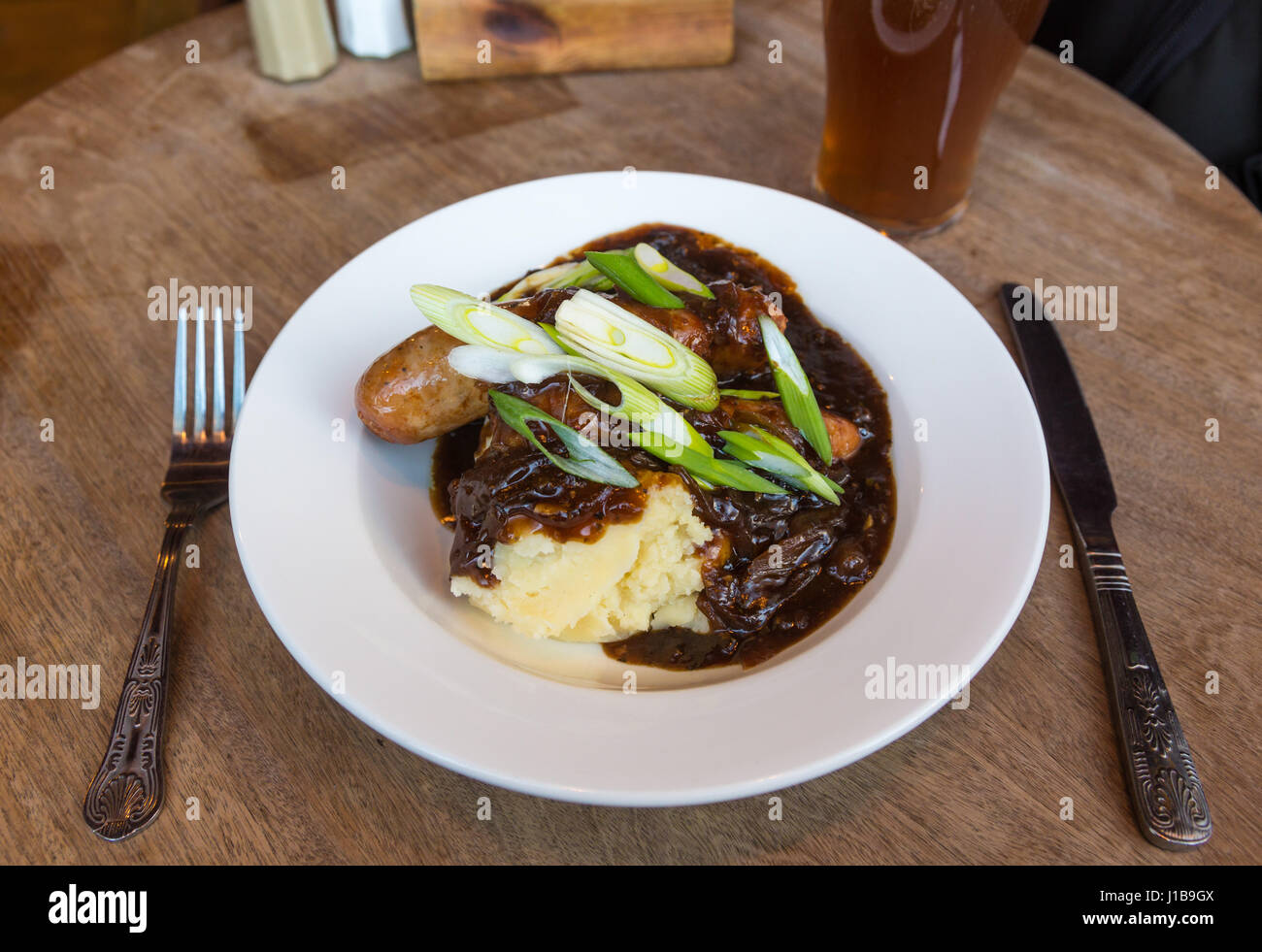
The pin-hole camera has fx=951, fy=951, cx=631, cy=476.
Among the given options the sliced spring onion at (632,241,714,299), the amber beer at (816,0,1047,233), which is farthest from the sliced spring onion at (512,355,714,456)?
the amber beer at (816,0,1047,233)

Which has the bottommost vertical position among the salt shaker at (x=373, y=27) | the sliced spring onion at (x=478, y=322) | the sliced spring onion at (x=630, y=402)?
the sliced spring onion at (x=630, y=402)

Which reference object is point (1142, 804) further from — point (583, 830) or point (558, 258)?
point (558, 258)

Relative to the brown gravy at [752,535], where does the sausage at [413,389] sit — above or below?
above

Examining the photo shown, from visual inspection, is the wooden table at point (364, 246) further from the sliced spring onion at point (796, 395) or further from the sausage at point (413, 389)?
the sliced spring onion at point (796, 395)

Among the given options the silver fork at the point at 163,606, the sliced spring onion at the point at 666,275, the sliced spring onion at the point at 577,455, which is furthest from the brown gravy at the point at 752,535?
the silver fork at the point at 163,606

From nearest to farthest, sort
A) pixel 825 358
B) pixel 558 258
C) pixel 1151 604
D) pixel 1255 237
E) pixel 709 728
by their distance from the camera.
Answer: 1. pixel 709 728
2. pixel 1151 604
3. pixel 825 358
4. pixel 558 258
5. pixel 1255 237

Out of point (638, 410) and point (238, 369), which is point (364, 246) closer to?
point (238, 369)
